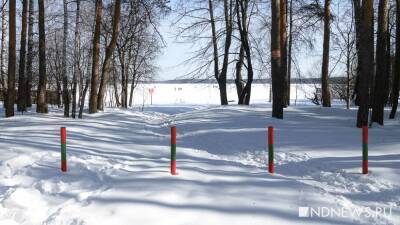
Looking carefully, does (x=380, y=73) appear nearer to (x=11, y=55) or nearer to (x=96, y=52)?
(x=96, y=52)

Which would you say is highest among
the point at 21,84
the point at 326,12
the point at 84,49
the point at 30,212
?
the point at 326,12

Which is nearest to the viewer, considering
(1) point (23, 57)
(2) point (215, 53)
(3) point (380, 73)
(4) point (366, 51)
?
(4) point (366, 51)

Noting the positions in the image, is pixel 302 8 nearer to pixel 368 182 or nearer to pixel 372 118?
pixel 372 118

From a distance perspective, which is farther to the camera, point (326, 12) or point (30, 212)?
point (326, 12)

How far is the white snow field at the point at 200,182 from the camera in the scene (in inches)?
226

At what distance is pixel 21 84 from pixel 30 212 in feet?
70.0

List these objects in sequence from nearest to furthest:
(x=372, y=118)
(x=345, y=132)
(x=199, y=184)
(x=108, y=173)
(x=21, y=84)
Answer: (x=199, y=184)
(x=108, y=173)
(x=345, y=132)
(x=372, y=118)
(x=21, y=84)

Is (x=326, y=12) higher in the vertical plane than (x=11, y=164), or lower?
higher

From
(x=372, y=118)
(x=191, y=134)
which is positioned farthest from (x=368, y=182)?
(x=372, y=118)

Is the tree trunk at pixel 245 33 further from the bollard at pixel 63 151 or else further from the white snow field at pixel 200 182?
the bollard at pixel 63 151

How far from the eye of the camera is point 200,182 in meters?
7.34

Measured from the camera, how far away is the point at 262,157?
10.2m

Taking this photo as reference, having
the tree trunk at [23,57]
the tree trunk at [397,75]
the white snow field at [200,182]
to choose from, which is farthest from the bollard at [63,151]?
the tree trunk at [23,57]

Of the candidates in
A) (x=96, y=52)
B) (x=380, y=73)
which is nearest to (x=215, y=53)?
(x=96, y=52)
